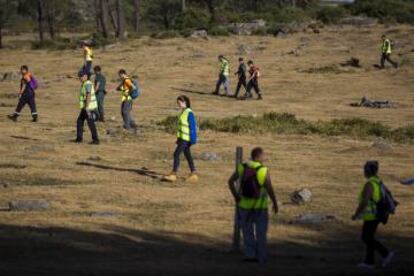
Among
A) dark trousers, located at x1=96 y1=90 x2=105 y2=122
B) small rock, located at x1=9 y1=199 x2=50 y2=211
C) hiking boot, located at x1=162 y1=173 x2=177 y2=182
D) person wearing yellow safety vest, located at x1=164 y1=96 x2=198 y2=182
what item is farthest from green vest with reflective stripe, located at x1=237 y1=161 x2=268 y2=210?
dark trousers, located at x1=96 y1=90 x2=105 y2=122

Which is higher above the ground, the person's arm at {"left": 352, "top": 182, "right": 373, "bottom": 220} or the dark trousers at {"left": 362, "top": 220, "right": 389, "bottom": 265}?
the person's arm at {"left": 352, "top": 182, "right": 373, "bottom": 220}

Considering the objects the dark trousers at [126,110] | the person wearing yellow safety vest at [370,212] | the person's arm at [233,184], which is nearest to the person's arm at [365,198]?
the person wearing yellow safety vest at [370,212]

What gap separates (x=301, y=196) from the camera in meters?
17.3

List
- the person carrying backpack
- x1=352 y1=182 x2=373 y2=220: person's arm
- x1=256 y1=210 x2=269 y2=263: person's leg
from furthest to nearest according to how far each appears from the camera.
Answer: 1. the person carrying backpack
2. x1=256 y1=210 x2=269 y2=263: person's leg
3. x1=352 y1=182 x2=373 y2=220: person's arm

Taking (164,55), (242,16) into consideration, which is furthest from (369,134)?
(242,16)

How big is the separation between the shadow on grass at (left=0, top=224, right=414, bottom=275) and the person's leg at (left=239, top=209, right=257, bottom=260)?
188mm

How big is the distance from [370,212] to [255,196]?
58.4 inches

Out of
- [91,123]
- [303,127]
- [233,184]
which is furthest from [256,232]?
[303,127]

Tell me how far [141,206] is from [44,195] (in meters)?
1.99

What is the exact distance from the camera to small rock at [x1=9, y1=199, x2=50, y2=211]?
52.8 feet

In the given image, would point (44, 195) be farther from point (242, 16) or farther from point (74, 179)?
point (242, 16)

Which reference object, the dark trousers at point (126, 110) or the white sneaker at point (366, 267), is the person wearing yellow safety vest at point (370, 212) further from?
the dark trousers at point (126, 110)

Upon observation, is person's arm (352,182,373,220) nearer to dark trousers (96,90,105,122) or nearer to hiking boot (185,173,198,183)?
hiking boot (185,173,198,183)

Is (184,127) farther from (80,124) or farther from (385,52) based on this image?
(385,52)
